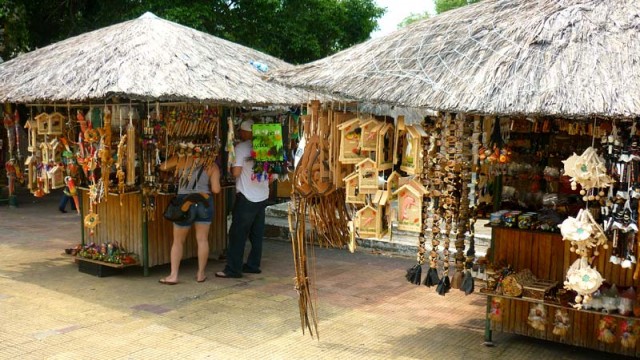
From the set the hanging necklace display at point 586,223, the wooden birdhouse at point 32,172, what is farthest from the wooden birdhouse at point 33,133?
the hanging necklace display at point 586,223

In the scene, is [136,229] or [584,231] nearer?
[584,231]

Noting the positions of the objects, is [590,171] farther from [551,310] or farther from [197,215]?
[197,215]

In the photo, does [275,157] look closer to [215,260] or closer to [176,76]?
[176,76]

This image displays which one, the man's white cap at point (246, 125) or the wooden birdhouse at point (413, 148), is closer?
the wooden birdhouse at point (413, 148)

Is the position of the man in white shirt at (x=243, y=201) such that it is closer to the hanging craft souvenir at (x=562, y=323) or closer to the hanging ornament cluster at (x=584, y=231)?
the hanging craft souvenir at (x=562, y=323)

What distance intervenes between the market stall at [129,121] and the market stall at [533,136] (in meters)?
2.02

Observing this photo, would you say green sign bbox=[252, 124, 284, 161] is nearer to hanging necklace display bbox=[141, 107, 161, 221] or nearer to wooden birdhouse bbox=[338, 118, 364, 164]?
hanging necklace display bbox=[141, 107, 161, 221]

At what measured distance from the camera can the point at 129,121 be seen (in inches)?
272

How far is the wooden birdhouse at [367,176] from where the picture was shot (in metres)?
4.68

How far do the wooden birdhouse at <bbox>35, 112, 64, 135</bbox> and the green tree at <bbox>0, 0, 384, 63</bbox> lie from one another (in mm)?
5257

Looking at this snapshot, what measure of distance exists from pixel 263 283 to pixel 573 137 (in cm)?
363

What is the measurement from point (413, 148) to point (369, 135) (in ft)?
1.09

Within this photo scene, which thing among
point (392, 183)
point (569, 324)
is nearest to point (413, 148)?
point (392, 183)

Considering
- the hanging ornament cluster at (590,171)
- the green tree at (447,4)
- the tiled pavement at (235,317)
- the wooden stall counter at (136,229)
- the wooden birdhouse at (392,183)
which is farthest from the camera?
the green tree at (447,4)
